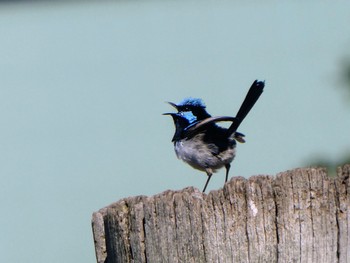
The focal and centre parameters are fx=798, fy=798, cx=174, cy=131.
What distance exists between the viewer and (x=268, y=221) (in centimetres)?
259

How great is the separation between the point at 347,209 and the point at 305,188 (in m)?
0.15

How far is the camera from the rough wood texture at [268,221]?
259 cm

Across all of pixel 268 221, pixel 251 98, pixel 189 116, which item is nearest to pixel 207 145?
pixel 189 116

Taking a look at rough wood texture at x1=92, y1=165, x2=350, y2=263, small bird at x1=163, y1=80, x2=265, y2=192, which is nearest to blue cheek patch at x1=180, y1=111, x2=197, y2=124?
small bird at x1=163, y1=80, x2=265, y2=192

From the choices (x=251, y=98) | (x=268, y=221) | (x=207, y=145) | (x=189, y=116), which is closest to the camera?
(x=268, y=221)

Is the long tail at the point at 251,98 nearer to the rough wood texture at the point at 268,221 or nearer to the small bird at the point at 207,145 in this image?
the small bird at the point at 207,145

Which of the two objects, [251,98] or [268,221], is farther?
[251,98]

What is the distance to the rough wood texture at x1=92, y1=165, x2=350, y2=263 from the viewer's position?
259cm

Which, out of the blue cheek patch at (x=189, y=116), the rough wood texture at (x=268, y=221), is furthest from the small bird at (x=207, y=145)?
the rough wood texture at (x=268, y=221)

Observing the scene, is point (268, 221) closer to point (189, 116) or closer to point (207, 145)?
point (207, 145)

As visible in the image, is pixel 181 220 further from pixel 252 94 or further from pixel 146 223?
pixel 252 94

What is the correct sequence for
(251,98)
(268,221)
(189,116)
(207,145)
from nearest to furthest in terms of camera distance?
1. (268,221)
2. (251,98)
3. (207,145)
4. (189,116)

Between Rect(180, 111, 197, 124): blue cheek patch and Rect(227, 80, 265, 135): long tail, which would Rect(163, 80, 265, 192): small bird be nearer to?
Rect(180, 111, 197, 124): blue cheek patch

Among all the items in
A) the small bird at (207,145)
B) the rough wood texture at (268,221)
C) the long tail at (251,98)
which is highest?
the long tail at (251,98)
